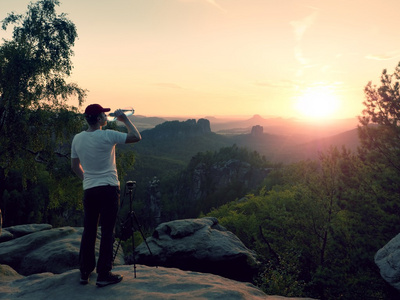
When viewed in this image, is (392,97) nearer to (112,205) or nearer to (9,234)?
(112,205)

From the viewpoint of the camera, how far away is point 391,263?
7145 mm

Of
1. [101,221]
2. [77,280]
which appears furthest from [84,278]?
[101,221]

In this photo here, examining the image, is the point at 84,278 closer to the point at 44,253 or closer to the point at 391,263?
the point at 44,253

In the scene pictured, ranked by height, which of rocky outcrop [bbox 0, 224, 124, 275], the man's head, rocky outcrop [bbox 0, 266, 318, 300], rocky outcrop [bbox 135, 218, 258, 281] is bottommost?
rocky outcrop [bbox 135, 218, 258, 281]

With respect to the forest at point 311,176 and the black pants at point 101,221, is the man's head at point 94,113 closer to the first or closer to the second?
the black pants at point 101,221

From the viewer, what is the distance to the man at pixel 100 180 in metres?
4.58

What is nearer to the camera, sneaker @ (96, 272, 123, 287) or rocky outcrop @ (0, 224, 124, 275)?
sneaker @ (96, 272, 123, 287)

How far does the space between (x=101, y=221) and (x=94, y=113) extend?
179cm

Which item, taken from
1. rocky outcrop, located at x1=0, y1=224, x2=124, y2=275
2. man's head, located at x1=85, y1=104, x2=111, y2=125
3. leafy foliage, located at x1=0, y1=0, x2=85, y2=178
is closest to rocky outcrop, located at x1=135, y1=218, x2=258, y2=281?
rocky outcrop, located at x1=0, y1=224, x2=124, y2=275

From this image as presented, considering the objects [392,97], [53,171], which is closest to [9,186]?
[53,171]

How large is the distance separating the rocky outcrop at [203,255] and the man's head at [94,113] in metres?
7.22

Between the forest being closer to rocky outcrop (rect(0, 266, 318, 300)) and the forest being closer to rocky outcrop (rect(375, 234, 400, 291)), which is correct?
rocky outcrop (rect(375, 234, 400, 291))

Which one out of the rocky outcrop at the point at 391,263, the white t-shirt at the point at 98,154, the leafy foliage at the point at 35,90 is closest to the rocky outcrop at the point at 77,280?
the white t-shirt at the point at 98,154

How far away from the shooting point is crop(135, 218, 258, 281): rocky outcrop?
10.5m
